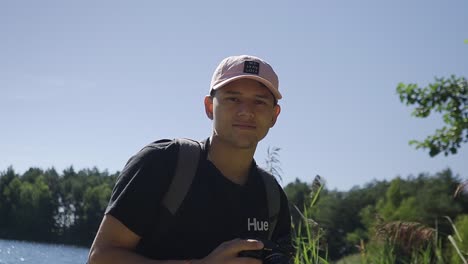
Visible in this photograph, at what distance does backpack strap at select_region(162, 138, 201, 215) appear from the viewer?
1.92 m

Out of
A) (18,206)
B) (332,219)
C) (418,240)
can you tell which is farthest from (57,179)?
(418,240)

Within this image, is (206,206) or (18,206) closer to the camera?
(206,206)

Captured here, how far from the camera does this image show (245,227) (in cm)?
207

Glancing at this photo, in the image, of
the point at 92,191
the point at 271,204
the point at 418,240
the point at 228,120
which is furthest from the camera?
the point at 92,191

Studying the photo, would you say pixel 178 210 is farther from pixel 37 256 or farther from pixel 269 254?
pixel 37 256

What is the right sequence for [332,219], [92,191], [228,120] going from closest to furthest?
1. [228,120]
2. [332,219]
3. [92,191]

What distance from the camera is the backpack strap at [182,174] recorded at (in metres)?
1.92

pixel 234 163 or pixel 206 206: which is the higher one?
pixel 234 163

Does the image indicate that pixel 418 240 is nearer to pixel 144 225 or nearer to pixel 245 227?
pixel 245 227

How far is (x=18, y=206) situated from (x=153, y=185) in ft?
269

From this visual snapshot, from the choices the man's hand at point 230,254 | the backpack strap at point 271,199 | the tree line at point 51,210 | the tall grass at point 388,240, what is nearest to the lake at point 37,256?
the tall grass at point 388,240

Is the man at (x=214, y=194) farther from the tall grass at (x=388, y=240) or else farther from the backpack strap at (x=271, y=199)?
the tall grass at (x=388, y=240)

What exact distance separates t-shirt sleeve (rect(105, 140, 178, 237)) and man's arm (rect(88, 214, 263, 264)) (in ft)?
0.09

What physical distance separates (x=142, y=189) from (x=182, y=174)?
0.15 meters
